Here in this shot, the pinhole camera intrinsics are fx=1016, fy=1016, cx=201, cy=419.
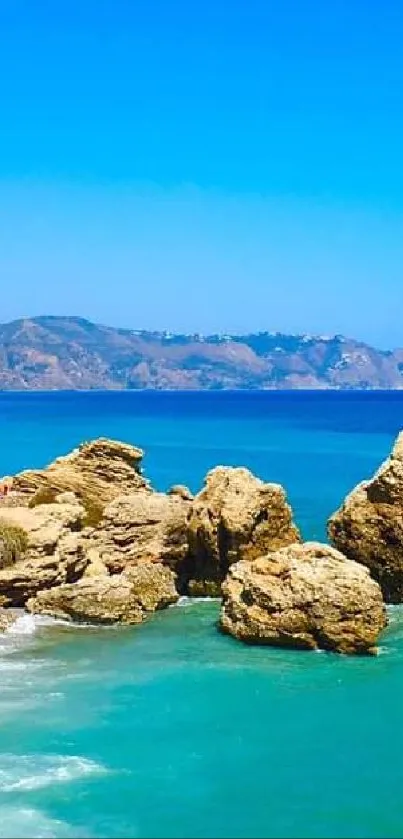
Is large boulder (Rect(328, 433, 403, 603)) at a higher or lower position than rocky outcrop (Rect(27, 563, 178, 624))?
higher

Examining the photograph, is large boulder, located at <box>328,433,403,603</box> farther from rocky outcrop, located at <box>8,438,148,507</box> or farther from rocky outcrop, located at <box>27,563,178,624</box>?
rocky outcrop, located at <box>8,438,148,507</box>

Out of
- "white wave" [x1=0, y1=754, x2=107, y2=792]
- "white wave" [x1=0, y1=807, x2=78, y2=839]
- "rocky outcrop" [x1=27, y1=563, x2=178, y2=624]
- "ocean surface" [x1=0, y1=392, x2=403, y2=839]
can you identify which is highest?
"rocky outcrop" [x1=27, y1=563, x2=178, y2=624]

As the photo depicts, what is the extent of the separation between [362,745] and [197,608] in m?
12.2

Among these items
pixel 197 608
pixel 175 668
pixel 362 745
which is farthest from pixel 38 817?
pixel 197 608

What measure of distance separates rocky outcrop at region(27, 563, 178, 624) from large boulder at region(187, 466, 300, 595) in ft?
9.12

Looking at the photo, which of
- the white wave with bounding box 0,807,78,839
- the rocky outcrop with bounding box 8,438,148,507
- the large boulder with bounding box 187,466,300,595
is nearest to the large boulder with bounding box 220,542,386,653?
the large boulder with bounding box 187,466,300,595

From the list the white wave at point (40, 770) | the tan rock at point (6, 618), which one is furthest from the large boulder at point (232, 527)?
the white wave at point (40, 770)

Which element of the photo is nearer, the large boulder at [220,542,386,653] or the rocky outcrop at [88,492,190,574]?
the large boulder at [220,542,386,653]

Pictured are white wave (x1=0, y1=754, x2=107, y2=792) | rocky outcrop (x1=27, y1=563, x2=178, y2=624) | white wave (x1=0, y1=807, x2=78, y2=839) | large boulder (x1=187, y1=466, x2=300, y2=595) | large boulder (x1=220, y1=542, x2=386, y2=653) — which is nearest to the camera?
white wave (x1=0, y1=807, x2=78, y2=839)

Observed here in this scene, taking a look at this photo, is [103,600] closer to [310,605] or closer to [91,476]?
[310,605]

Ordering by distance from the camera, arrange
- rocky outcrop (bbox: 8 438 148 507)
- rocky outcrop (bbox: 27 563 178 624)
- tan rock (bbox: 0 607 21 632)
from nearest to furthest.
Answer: tan rock (bbox: 0 607 21 632)
rocky outcrop (bbox: 27 563 178 624)
rocky outcrop (bbox: 8 438 148 507)

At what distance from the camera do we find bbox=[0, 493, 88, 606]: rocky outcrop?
31342 millimetres

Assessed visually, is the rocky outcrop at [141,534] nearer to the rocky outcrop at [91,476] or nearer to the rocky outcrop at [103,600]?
the rocky outcrop at [103,600]

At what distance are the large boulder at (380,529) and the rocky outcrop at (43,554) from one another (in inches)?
347
